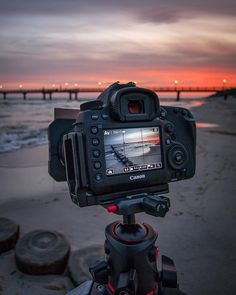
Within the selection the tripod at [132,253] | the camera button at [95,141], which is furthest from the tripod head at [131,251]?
the camera button at [95,141]

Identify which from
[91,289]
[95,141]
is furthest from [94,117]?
[91,289]

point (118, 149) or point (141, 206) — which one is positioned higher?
point (118, 149)

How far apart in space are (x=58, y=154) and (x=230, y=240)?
126 inches

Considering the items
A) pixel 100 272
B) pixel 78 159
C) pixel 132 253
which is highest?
pixel 78 159

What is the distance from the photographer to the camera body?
1492mm

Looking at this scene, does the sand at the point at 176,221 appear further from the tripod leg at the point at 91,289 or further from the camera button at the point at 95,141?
the camera button at the point at 95,141

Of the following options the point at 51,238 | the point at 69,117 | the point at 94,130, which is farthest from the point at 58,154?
the point at 51,238

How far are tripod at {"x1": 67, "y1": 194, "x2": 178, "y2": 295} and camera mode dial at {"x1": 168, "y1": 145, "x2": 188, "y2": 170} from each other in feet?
0.77

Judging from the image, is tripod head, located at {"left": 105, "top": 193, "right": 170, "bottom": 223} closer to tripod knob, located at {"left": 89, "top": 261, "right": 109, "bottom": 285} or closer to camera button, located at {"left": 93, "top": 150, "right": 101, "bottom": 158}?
camera button, located at {"left": 93, "top": 150, "right": 101, "bottom": 158}

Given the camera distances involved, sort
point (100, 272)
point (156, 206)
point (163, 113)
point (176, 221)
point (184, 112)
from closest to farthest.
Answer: point (156, 206), point (100, 272), point (163, 113), point (184, 112), point (176, 221)

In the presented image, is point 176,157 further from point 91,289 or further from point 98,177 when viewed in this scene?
point 91,289

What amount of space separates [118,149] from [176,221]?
3.41 m

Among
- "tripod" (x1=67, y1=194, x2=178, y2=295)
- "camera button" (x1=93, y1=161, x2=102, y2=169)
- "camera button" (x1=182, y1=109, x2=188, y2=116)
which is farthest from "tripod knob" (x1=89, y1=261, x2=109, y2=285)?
"camera button" (x1=182, y1=109, x2=188, y2=116)

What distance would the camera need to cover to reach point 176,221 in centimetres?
462
